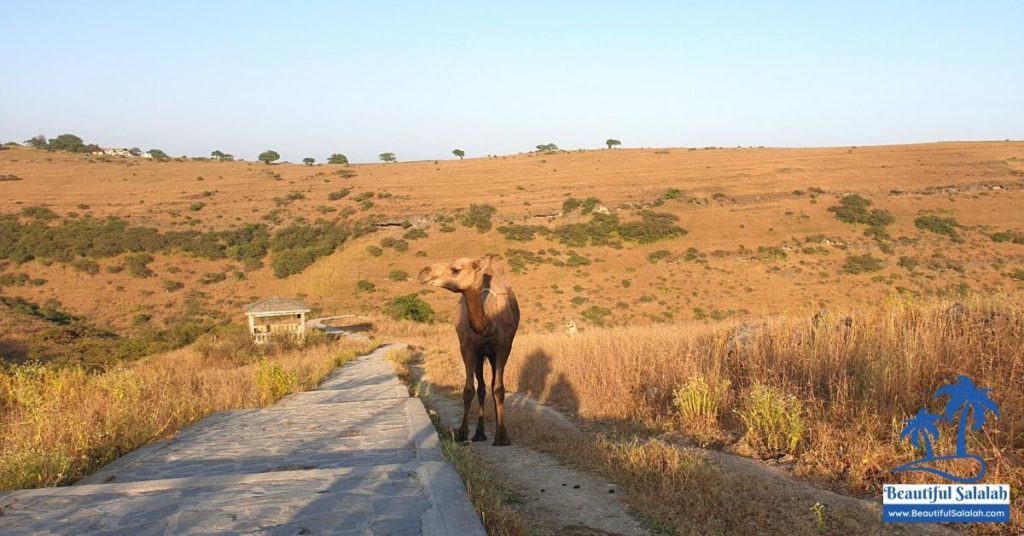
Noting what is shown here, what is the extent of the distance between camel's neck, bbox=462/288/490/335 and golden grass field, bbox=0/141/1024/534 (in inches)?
61.5

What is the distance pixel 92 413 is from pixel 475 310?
4.48 meters

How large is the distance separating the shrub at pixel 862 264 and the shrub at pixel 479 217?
1155 inches

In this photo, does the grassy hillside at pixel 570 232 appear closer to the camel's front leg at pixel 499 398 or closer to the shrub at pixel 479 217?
the shrub at pixel 479 217

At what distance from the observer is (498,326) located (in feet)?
24.9

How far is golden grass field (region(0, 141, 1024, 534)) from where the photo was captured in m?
6.09

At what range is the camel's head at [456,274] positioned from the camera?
674cm

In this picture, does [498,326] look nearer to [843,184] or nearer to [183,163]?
[843,184]

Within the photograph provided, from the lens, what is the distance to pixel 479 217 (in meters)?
58.4

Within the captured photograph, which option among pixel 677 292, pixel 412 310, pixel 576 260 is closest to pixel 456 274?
pixel 412 310

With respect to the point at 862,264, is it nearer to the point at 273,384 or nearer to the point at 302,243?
the point at 273,384

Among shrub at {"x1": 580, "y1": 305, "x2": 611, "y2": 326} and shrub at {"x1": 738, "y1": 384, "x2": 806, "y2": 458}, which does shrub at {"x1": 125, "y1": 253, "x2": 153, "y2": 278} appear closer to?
shrub at {"x1": 580, "y1": 305, "x2": 611, "y2": 326}

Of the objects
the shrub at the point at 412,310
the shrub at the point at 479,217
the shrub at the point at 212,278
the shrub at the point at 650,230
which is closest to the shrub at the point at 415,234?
the shrub at the point at 479,217

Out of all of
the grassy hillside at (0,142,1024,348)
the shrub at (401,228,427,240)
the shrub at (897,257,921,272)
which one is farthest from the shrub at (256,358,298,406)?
the shrub at (897,257,921,272)

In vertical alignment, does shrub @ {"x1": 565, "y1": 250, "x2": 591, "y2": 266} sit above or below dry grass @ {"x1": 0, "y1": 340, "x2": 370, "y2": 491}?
below
